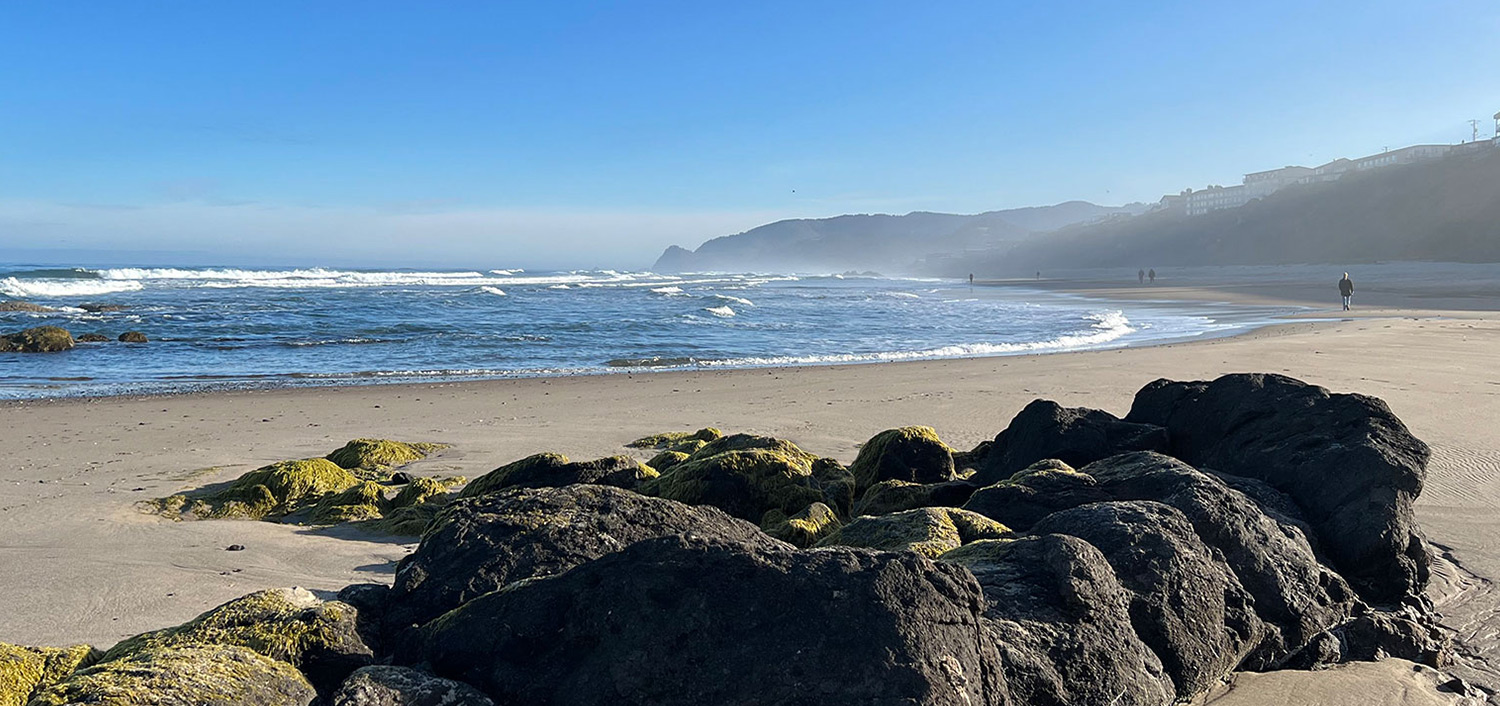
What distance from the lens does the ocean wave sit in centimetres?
4384

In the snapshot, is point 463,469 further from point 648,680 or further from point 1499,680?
point 1499,680

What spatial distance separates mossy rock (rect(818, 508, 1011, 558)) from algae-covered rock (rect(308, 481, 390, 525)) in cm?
375

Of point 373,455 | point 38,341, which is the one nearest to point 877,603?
point 373,455

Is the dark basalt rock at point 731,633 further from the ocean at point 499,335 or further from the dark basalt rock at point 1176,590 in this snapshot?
the ocean at point 499,335

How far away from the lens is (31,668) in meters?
2.63

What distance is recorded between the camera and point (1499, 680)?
359 cm

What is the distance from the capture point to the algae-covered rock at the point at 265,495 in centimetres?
648

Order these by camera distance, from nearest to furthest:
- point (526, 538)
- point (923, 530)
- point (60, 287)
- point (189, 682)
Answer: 1. point (189, 682)
2. point (526, 538)
3. point (923, 530)
4. point (60, 287)

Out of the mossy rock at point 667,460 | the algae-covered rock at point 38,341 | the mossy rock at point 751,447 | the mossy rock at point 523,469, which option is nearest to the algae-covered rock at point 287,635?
the mossy rock at point 523,469

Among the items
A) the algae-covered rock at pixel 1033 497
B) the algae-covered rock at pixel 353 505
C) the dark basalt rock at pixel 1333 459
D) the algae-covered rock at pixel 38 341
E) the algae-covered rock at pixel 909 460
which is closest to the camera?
the dark basalt rock at pixel 1333 459

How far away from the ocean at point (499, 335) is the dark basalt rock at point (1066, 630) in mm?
14175

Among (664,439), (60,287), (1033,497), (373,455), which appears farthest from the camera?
(60,287)

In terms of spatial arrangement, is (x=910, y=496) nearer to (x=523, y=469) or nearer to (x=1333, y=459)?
(x=1333, y=459)

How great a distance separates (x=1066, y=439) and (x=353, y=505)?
4.91 meters
